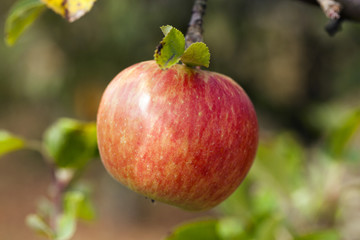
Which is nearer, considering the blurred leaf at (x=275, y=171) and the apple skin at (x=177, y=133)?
the apple skin at (x=177, y=133)

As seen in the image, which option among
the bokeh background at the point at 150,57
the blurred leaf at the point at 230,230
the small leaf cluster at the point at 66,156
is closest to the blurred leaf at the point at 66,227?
the small leaf cluster at the point at 66,156

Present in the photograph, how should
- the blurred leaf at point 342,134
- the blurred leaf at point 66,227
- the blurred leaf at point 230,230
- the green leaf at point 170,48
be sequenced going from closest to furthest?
the green leaf at point 170,48 < the blurred leaf at point 66,227 < the blurred leaf at point 230,230 < the blurred leaf at point 342,134

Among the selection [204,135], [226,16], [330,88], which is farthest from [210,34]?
[204,135]

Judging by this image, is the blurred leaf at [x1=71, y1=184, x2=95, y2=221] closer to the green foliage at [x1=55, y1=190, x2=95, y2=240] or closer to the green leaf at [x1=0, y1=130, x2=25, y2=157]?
the green foliage at [x1=55, y1=190, x2=95, y2=240]

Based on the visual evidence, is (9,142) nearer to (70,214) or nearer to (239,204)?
(70,214)

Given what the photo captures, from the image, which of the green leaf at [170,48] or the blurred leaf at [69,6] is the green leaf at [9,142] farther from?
the green leaf at [170,48]

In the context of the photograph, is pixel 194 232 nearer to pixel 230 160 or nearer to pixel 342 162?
pixel 230 160
